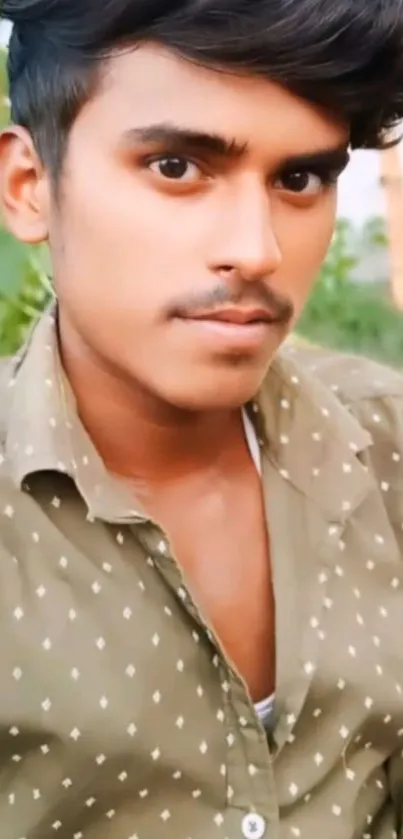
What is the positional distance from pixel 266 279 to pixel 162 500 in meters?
0.20

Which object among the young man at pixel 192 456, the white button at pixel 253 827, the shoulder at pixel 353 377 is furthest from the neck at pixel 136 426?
the white button at pixel 253 827

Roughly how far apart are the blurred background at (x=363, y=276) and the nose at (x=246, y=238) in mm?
331

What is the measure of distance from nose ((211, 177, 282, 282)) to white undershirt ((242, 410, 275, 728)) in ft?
0.66

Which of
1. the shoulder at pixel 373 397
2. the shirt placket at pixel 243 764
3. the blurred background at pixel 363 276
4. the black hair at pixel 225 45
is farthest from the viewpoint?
the blurred background at pixel 363 276

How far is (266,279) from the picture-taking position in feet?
2.11

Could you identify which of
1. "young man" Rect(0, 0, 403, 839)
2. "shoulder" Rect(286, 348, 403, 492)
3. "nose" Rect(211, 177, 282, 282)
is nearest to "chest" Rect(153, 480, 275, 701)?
"young man" Rect(0, 0, 403, 839)

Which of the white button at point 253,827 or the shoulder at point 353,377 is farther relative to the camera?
the shoulder at point 353,377

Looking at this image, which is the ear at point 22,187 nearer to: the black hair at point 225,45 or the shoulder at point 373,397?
the black hair at point 225,45

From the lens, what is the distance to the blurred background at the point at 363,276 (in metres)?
0.97

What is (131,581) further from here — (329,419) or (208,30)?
(208,30)

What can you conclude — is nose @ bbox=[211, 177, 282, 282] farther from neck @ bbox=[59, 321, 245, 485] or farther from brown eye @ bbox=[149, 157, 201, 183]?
neck @ bbox=[59, 321, 245, 485]

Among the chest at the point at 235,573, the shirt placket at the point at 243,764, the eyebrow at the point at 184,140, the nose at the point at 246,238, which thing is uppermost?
the eyebrow at the point at 184,140

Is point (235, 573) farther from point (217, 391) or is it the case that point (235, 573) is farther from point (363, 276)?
point (363, 276)

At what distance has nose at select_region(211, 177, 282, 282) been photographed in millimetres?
618
